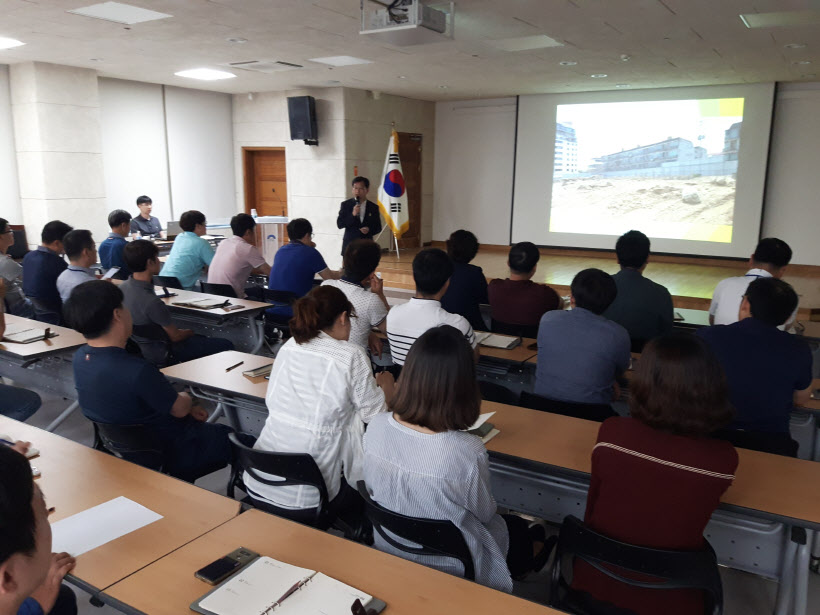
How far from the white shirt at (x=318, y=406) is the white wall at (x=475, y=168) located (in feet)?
33.7

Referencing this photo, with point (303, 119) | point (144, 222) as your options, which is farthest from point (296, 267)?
point (303, 119)

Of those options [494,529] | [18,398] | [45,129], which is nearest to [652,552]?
[494,529]

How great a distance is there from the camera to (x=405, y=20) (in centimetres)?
517

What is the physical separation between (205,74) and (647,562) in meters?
9.27

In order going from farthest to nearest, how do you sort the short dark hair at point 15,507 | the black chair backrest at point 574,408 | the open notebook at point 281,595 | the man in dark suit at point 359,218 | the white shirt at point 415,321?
the man in dark suit at point 359,218, the white shirt at point 415,321, the black chair backrest at point 574,408, the open notebook at point 281,595, the short dark hair at point 15,507

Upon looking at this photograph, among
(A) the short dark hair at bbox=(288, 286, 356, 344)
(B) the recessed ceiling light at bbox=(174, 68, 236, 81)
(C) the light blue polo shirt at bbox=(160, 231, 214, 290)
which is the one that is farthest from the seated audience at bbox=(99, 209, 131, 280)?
(A) the short dark hair at bbox=(288, 286, 356, 344)

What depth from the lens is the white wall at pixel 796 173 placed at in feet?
31.2

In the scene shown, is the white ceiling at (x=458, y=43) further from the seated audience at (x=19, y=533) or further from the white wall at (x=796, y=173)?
the seated audience at (x=19, y=533)

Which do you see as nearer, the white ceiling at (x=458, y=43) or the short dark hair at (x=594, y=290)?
the short dark hair at (x=594, y=290)

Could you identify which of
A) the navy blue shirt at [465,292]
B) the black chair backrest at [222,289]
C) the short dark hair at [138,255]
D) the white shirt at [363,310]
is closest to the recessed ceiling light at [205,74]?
the black chair backrest at [222,289]

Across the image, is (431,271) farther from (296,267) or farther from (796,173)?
(796,173)

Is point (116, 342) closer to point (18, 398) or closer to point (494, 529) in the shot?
point (18, 398)

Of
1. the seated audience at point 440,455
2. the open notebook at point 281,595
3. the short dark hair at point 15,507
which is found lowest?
the open notebook at point 281,595

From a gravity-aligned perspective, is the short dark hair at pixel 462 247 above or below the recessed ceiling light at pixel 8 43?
below
